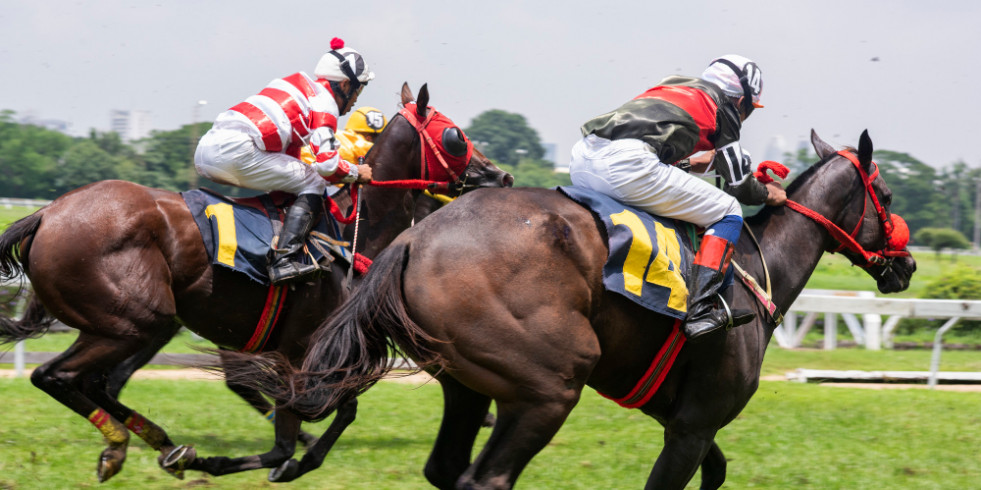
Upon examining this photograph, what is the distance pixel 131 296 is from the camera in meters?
4.60

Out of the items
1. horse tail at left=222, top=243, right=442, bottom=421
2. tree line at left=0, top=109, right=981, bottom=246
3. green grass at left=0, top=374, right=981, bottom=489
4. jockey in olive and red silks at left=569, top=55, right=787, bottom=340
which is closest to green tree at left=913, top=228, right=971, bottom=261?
tree line at left=0, top=109, right=981, bottom=246

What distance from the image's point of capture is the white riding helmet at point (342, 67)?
17.7ft

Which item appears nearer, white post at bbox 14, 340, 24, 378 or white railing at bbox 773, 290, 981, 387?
white post at bbox 14, 340, 24, 378

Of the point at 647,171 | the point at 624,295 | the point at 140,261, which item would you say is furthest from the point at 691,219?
the point at 140,261

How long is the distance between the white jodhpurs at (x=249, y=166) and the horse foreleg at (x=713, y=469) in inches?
99.7

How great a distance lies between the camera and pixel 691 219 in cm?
399

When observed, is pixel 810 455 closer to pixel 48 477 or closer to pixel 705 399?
pixel 705 399

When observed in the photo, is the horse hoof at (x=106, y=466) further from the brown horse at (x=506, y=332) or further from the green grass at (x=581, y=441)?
the brown horse at (x=506, y=332)

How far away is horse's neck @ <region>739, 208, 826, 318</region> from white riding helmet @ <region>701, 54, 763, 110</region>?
2.03ft

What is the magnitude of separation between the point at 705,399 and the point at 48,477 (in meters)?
3.63

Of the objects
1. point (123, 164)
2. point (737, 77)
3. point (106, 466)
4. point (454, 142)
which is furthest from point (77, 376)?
point (123, 164)

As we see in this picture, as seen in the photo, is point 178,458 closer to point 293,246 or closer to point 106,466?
point 106,466

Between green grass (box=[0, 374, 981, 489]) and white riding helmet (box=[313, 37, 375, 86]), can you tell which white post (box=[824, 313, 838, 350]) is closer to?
green grass (box=[0, 374, 981, 489])

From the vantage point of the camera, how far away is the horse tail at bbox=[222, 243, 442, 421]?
3443 mm
